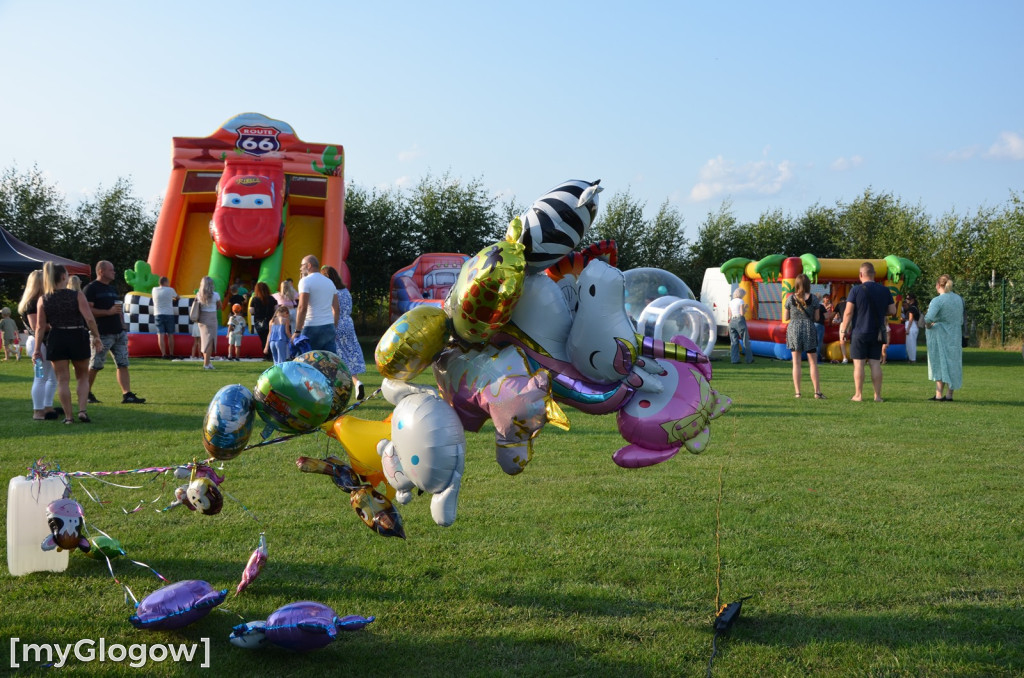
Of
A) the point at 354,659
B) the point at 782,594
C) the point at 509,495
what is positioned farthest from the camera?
the point at 509,495

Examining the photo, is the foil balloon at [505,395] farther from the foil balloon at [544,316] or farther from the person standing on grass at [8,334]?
the person standing on grass at [8,334]

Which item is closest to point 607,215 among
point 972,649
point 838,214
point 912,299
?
point 838,214

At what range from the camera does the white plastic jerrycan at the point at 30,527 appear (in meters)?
3.73

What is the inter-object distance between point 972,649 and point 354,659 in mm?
2298

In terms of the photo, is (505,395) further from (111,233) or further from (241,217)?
(111,233)

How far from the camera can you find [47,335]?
752cm

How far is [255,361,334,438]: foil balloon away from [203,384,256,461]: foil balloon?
0.06 meters

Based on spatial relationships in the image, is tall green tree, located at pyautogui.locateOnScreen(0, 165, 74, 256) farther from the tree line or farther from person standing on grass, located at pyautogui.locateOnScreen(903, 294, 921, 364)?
person standing on grass, located at pyautogui.locateOnScreen(903, 294, 921, 364)

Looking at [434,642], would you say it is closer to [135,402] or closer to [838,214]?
[135,402]

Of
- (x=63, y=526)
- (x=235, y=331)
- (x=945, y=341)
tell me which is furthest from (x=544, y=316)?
(x=235, y=331)

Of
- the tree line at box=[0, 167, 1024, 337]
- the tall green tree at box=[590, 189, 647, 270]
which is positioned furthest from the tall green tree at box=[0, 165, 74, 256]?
the tall green tree at box=[590, 189, 647, 270]

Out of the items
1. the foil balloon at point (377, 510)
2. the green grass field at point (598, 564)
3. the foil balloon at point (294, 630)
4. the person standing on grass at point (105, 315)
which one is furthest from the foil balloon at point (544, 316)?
the person standing on grass at point (105, 315)

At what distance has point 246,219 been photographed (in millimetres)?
15438

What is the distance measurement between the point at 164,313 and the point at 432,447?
1321 centimetres
